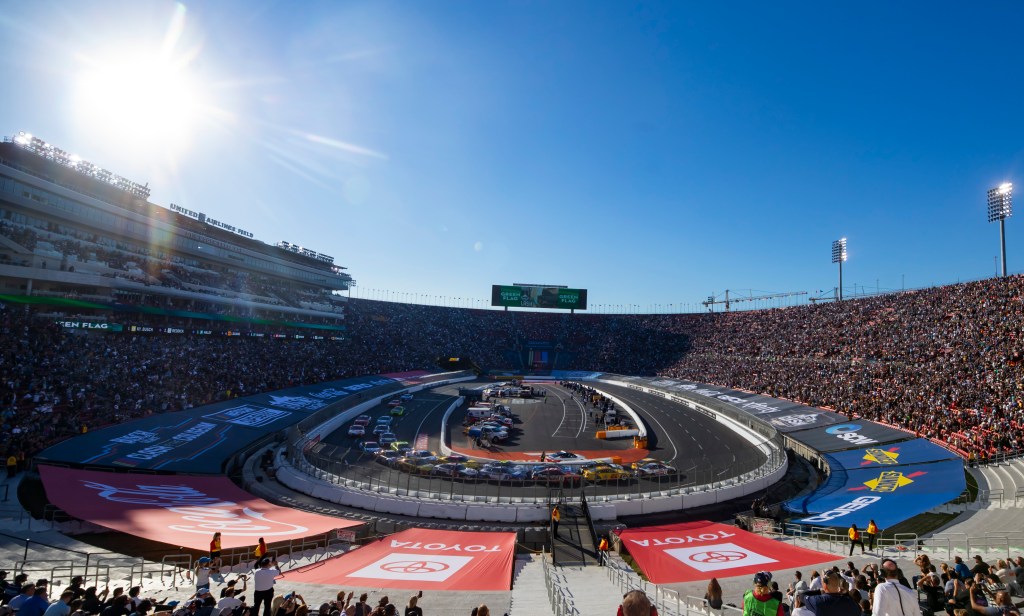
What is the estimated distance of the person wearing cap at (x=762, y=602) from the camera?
20.9ft

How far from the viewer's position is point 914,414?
36656 mm

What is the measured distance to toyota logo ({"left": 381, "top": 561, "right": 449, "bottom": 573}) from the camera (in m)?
14.3

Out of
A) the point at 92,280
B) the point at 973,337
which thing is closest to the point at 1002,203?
the point at 973,337

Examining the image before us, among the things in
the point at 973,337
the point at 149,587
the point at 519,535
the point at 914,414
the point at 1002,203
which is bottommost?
the point at 519,535

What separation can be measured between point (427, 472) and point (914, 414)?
35374 mm

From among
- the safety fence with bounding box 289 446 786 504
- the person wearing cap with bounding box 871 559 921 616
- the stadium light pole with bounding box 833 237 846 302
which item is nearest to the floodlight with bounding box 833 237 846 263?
the stadium light pole with bounding box 833 237 846 302

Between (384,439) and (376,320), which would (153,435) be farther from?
(376,320)

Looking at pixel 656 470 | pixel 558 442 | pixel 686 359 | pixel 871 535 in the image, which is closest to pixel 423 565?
pixel 871 535

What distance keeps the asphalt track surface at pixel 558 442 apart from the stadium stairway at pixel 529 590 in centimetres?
533

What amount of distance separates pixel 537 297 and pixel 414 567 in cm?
8726

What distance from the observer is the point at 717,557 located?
15703 millimetres

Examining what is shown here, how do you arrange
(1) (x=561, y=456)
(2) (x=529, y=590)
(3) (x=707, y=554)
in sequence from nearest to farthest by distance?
1. (2) (x=529, y=590)
2. (3) (x=707, y=554)
3. (1) (x=561, y=456)

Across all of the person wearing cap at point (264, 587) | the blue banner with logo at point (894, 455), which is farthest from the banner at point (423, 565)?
the blue banner with logo at point (894, 455)

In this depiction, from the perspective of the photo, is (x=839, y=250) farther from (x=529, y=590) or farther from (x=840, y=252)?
(x=529, y=590)
